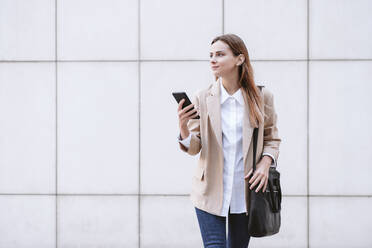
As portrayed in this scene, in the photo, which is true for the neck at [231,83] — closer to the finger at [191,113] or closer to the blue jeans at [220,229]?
the finger at [191,113]

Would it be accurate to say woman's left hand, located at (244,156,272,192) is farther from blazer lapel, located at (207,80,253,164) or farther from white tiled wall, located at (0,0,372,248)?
white tiled wall, located at (0,0,372,248)

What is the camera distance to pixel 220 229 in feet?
9.75

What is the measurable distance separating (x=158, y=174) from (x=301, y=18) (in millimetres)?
2413

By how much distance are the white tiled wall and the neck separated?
208 centimetres

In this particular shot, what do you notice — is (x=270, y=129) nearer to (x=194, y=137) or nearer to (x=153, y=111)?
(x=194, y=137)

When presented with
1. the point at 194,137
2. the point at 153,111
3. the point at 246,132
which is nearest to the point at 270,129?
the point at 246,132

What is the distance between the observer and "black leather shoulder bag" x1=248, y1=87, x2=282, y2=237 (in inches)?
111

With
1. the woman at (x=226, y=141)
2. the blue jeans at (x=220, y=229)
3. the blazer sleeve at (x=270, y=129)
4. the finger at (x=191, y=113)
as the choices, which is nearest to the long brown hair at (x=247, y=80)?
the woman at (x=226, y=141)

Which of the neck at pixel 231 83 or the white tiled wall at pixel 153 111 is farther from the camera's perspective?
the white tiled wall at pixel 153 111

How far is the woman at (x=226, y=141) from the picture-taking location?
288 cm

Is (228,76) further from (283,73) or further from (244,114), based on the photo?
(283,73)

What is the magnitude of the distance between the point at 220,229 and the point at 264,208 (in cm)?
34

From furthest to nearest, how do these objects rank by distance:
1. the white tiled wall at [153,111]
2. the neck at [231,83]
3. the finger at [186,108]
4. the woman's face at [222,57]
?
1. the white tiled wall at [153,111]
2. the neck at [231,83]
3. the woman's face at [222,57]
4. the finger at [186,108]

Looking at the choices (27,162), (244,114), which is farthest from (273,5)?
(27,162)
